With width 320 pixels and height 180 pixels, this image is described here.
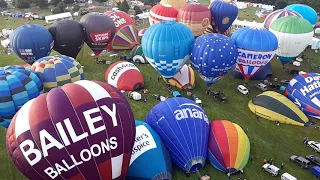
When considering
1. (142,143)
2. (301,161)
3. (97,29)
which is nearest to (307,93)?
(301,161)

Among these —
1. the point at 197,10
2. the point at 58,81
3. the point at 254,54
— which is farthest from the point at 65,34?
the point at 254,54

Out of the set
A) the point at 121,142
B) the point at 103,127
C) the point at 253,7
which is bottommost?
the point at 253,7

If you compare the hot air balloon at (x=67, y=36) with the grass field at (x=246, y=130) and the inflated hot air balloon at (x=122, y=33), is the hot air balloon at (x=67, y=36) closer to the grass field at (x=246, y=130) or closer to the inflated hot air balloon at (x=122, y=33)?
the grass field at (x=246, y=130)

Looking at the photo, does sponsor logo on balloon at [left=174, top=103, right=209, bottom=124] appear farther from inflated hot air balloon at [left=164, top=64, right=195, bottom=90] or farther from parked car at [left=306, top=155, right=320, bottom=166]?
inflated hot air balloon at [left=164, top=64, right=195, bottom=90]

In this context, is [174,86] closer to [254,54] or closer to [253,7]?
[254,54]

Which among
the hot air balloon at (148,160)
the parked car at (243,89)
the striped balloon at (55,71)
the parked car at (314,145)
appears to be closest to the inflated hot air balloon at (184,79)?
the parked car at (243,89)

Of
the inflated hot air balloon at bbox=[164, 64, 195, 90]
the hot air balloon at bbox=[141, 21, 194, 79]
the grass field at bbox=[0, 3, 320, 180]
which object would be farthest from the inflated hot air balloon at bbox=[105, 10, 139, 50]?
the inflated hot air balloon at bbox=[164, 64, 195, 90]
